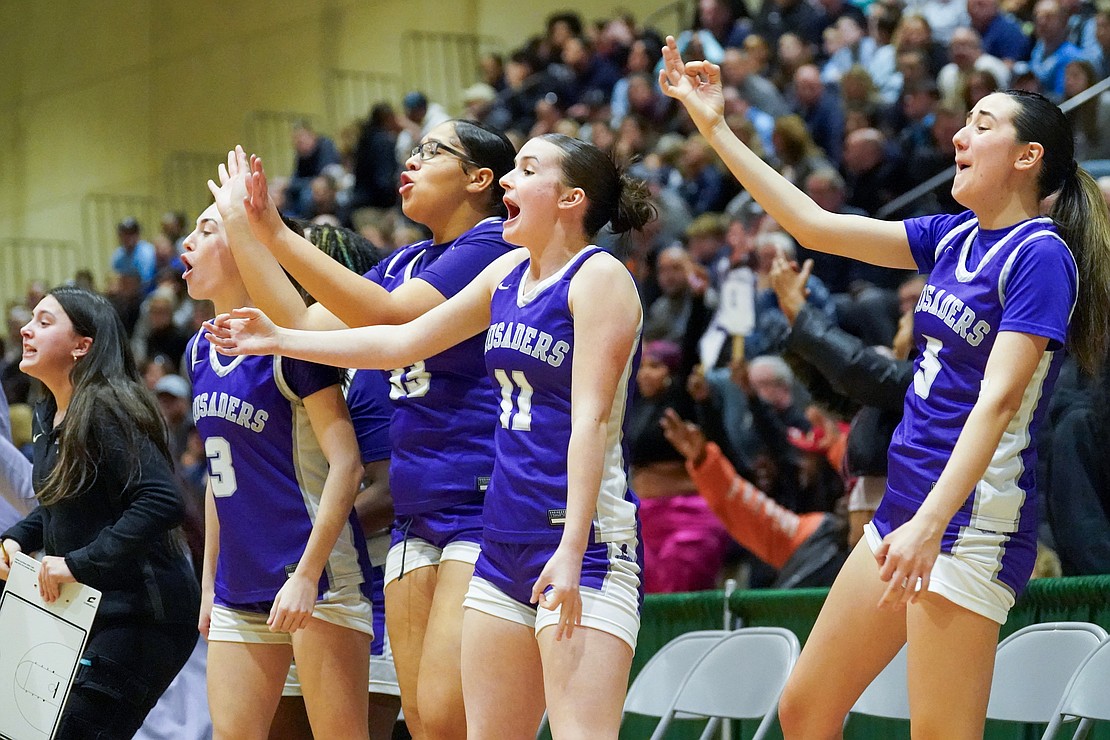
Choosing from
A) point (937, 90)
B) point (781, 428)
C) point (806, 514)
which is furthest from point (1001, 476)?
point (937, 90)

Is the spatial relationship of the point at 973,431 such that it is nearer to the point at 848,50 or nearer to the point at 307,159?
the point at 848,50

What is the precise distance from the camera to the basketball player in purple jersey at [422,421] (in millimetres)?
3225

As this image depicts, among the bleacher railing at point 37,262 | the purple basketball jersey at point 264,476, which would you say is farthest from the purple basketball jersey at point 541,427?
the bleacher railing at point 37,262

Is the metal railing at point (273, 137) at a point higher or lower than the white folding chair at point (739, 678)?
higher

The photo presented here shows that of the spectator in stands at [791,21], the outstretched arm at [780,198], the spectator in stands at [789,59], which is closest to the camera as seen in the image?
the outstretched arm at [780,198]

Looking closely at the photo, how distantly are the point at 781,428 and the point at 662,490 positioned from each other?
711mm

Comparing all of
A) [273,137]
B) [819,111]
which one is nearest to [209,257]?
[819,111]

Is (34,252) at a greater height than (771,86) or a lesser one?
lesser

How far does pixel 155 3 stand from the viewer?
16.7 meters

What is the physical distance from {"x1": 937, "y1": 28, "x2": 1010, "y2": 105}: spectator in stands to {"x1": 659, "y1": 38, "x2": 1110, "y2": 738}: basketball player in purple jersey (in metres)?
5.44

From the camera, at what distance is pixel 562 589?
2.71 m

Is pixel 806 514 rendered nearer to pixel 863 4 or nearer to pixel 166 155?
pixel 863 4

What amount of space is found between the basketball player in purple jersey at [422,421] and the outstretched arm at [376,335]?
69 millimetres

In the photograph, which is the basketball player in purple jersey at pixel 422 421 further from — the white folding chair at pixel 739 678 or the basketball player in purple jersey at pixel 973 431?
the white folding chair at pixel 739 678
